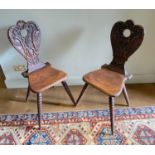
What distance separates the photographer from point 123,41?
190 cm

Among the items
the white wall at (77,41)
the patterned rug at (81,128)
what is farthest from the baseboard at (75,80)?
the patterned rug at (81,128)

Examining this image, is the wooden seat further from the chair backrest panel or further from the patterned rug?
the patterned rug

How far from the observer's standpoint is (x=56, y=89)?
242cm

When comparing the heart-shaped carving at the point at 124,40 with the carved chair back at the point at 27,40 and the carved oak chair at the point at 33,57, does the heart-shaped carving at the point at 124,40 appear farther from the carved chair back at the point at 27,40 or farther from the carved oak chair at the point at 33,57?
the carved chair back at the point at 27,40

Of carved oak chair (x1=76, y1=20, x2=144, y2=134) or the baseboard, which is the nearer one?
carved oak chair (x1=76, y1=20, x2=144, y2=134)

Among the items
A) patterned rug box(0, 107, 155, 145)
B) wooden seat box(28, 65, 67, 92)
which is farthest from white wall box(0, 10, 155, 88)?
patterned rug box(0, 107, 155, 145)

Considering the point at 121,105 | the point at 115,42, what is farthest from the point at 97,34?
the point at 121,105

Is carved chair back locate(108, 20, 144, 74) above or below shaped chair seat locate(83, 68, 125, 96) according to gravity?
above

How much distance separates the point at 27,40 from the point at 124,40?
93cm

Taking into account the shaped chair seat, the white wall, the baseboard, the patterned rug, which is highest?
the white wall

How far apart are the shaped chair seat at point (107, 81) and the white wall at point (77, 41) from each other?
0.34m

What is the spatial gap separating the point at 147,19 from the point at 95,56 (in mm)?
651

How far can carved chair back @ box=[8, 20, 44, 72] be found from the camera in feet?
6.14

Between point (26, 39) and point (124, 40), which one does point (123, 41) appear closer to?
point (124, 40)
